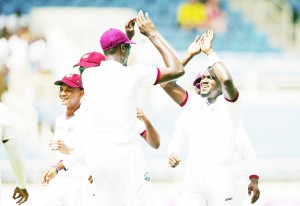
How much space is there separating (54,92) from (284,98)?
434 cm

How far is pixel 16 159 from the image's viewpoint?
5.69m

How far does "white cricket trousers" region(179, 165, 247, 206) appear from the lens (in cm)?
594

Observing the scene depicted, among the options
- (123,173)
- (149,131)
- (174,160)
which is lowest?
(123,173)

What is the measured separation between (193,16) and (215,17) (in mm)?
502

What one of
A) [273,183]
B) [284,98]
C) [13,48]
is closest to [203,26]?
[284,98]

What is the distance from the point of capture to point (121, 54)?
5.45 metres

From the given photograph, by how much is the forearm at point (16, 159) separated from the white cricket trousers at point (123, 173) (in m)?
0.55

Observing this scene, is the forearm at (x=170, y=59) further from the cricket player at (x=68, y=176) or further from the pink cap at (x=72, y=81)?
the pink cap at (x=72, y=81)

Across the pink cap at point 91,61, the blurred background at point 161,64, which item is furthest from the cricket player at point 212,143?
the blurred background at point 161,64

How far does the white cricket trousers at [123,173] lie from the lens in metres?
5.31

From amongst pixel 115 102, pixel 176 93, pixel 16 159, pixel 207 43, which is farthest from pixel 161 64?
pixel 115 102

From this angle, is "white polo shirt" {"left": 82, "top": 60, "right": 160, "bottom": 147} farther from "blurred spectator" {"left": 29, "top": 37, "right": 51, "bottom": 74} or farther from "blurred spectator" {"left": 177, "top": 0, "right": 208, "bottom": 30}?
"blurred spectator" {"left": 177, "top": 0, "right": 208, "bottom": 30}

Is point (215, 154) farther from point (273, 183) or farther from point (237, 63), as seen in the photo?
point (237, 63)

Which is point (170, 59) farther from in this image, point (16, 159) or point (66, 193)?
point (66, 193)
